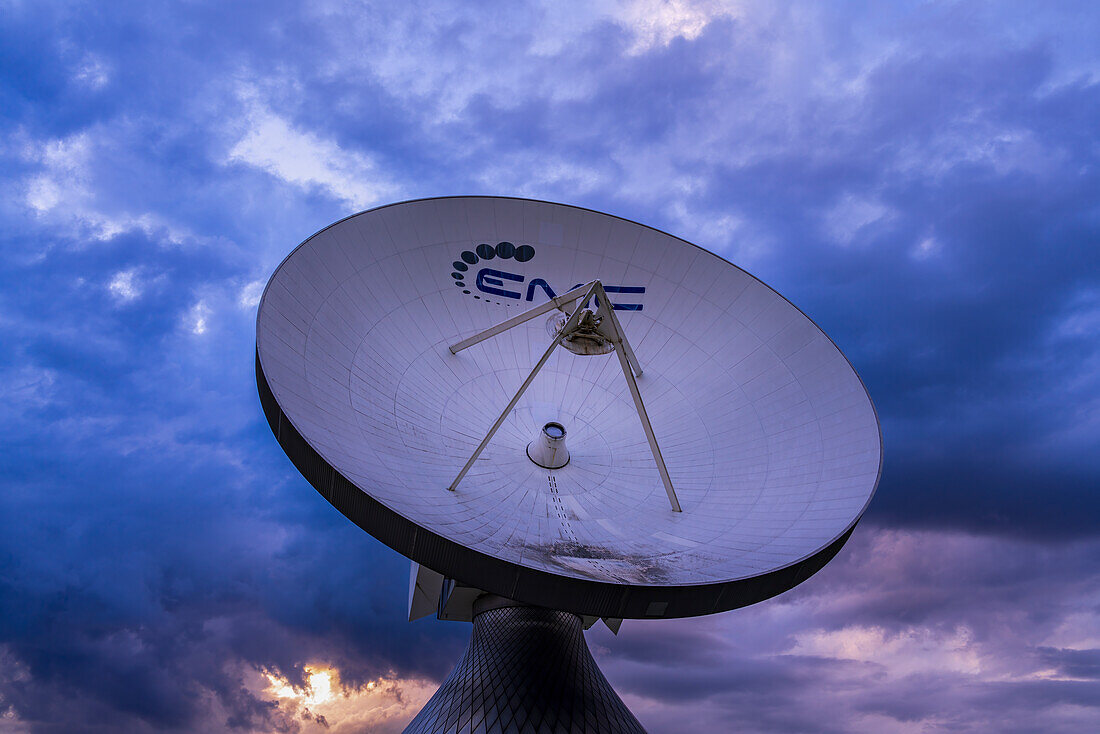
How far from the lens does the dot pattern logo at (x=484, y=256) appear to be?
20344 millimetres

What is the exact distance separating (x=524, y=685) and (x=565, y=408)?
9486mm

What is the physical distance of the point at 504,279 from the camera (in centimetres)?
2119

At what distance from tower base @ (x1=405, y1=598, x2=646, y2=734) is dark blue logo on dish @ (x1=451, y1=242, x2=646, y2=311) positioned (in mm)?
11945

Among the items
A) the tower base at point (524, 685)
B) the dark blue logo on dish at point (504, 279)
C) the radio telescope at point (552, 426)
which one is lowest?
the tower base at point (524, 685)

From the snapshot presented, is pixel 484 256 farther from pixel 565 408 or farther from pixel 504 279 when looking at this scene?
pixel 565 408

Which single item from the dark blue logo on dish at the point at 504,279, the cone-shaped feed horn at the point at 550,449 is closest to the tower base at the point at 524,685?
the cone-shaped feed horn at the point at 550,449

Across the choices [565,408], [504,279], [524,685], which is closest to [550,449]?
[565,408]

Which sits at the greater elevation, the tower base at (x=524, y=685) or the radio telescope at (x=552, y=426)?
the radio telescope at (x=552, y=426)

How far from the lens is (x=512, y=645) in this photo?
2231 cm

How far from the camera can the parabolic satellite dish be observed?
11.7 metres

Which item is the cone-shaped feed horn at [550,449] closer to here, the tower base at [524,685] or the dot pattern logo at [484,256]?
the dot pattern logo at [484,256]

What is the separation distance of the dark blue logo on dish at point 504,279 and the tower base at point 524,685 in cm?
1194

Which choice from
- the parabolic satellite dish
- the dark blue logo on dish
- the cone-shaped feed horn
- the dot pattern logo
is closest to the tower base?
the parabolic satellite dish

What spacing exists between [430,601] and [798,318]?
692 inches
